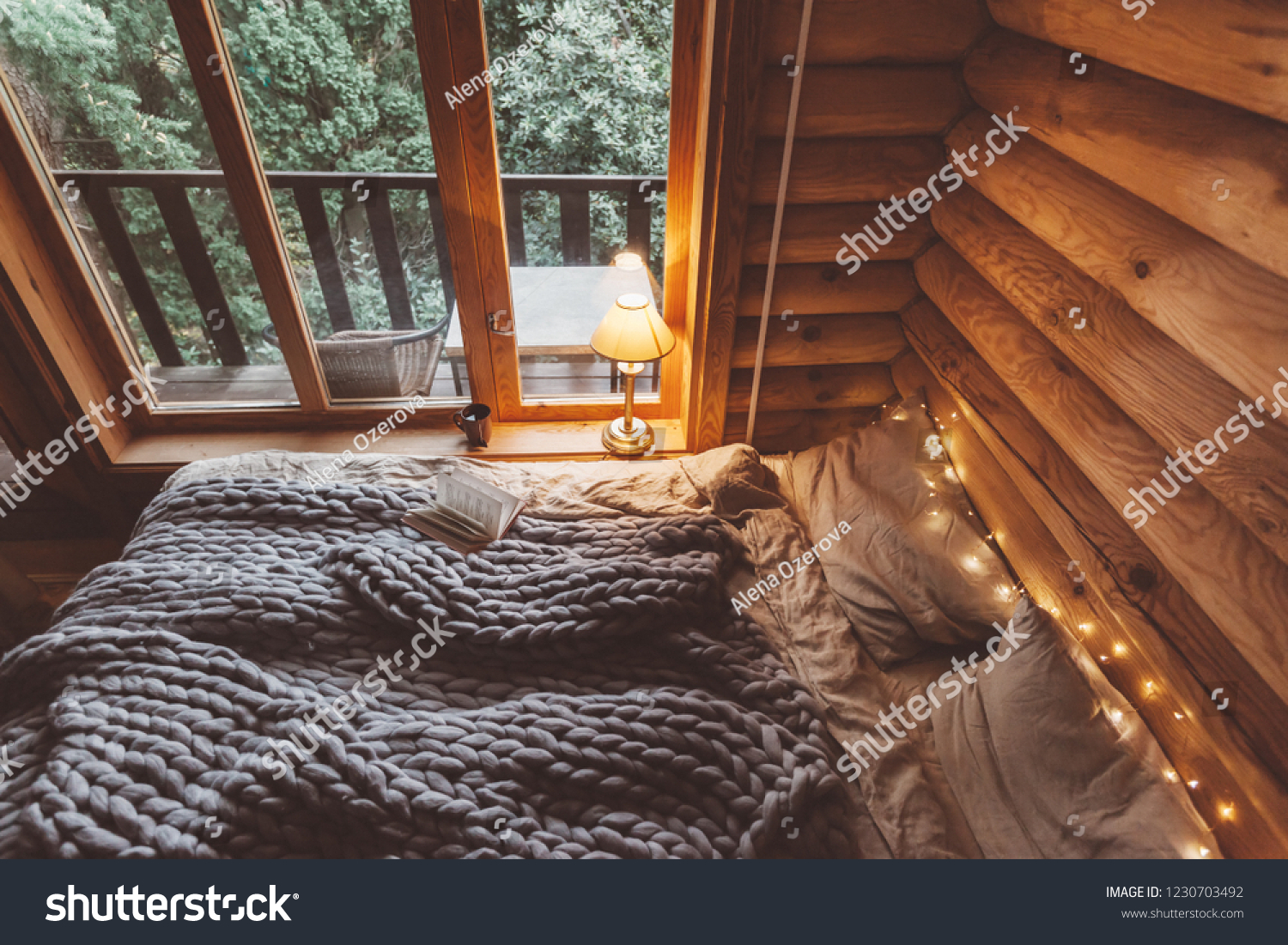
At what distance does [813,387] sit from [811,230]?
522 millimetres

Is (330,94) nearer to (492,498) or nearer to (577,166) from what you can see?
(577,166)

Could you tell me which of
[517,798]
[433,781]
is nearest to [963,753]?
[517,798]

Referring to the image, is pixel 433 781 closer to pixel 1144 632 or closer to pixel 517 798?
pixel 517 798

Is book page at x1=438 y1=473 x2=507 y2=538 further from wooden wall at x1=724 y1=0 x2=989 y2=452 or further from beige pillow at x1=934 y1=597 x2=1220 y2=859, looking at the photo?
beige pillow at x1=934 y1=597 x2=1220 y2=859

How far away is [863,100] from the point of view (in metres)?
1.77

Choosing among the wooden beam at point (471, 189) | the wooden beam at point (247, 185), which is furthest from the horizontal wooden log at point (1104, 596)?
the wooden beam at point (247, 185)

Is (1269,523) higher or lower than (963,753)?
higher

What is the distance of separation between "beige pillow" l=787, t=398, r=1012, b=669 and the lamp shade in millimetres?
610

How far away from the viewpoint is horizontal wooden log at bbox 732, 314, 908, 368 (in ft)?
7.02

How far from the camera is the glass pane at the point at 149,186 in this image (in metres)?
1.85

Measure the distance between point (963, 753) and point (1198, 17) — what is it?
1.32 m

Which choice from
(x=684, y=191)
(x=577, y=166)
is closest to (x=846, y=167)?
(x=684, y=191)

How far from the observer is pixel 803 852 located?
125 cm

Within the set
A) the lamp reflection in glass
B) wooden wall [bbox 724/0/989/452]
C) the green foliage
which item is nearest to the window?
the green foliage
